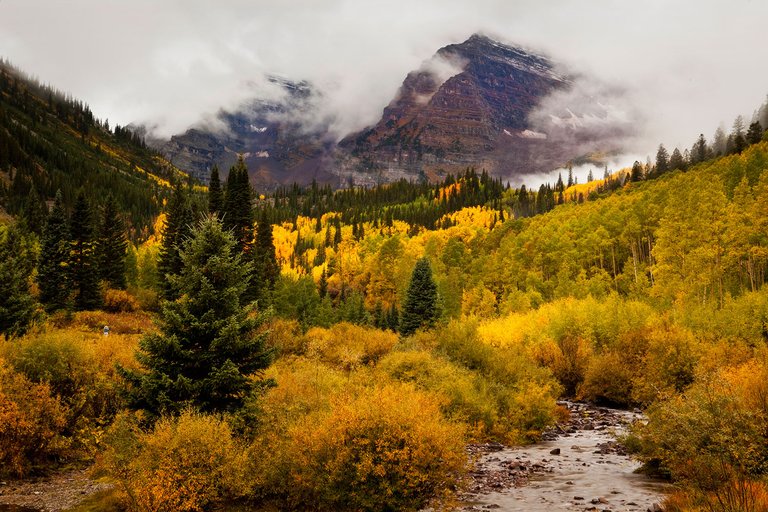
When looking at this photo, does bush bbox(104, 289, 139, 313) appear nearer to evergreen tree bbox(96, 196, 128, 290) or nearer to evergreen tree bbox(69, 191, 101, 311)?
evergreen tree bbox(69, 191, 101, 311)

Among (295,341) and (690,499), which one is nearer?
(690,499)

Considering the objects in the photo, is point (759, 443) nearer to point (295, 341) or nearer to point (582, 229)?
point (295, 341)

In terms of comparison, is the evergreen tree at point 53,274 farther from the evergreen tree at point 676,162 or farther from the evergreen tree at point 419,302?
the evergreen tree at point 676,162

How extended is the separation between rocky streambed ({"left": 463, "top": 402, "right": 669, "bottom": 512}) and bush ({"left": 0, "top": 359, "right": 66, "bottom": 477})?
17359 mm

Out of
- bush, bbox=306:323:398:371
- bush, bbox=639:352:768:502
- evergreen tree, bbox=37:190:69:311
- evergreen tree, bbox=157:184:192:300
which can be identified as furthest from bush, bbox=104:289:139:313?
bush, bbox=639:352:768:502

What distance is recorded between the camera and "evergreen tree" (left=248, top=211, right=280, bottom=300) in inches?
1939

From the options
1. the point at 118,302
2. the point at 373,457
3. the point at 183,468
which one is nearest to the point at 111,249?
the point at 118,302

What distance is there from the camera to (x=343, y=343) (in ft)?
144

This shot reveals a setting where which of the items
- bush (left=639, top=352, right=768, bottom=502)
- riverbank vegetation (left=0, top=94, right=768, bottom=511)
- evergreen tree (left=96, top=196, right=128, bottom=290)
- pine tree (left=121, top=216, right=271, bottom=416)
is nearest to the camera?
bush (left=639, top=352, right=768, bottom=502)

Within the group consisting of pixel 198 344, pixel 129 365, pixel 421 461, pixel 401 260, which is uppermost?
pixel 401 260

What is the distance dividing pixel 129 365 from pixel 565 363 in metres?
35.0

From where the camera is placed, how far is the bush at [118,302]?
2429 inches

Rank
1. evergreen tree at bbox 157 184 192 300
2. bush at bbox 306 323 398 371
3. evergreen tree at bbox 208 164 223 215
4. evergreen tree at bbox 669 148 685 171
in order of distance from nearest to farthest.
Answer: bush at bbox 306 323 398 371, evergreen tree at bbox 157 184 192 300, evergreen tree at bbox 208 164 223 215, evergreen tree at bbox 669 148 685 171

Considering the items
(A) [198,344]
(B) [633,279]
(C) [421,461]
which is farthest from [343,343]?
(B) [633,279]
